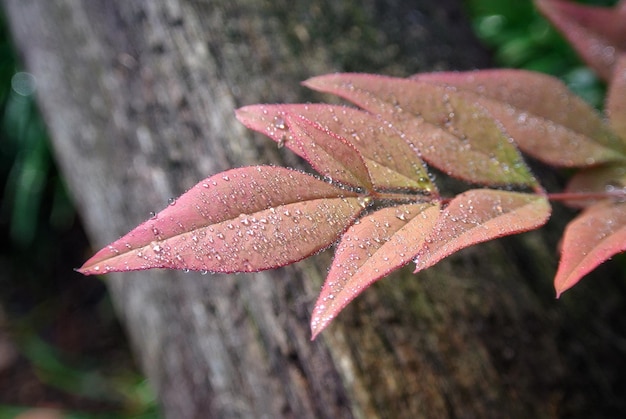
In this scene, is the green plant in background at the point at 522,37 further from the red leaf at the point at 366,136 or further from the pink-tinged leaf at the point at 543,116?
the red leaf at the point at 366,136

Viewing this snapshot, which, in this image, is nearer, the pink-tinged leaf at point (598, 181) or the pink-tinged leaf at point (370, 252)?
the pink-tinged leaf at point (370, 252)

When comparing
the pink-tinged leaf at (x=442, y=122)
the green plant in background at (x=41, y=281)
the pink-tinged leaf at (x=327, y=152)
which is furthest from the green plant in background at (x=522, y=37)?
the green plant in background at (x=41, y=281)

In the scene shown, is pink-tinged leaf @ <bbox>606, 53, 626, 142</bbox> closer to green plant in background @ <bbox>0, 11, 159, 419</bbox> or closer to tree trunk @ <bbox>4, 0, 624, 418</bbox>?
tree trunk @ <bbox>4, 0, 624, 418</bbox>

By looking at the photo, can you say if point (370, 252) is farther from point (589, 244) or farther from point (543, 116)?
point (543, 116)

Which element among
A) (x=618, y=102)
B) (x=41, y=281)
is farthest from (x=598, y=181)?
(x=41, y=281)

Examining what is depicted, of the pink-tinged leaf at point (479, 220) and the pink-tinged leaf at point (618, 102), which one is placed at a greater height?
the pink-tinged leaf at point (479, 220)

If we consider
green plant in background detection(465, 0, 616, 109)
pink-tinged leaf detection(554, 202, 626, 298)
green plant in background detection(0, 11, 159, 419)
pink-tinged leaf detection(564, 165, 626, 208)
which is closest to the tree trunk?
pink-tinged leaf detection(564, 165, 626, 208)

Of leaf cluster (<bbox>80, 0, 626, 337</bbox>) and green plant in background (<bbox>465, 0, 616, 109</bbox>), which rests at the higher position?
leaf cluster (<bbox>80, 0, 626, 337</bbox>)
